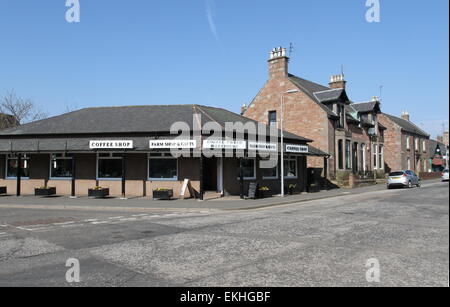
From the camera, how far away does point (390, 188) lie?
3081 cm

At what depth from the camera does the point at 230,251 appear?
7.71 meters

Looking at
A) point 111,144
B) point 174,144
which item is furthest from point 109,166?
point 174,144

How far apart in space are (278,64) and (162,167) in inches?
743

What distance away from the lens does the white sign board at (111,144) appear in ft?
69.4

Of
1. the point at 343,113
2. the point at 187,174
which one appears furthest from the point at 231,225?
the point at 343,113

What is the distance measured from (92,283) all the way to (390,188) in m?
29.9

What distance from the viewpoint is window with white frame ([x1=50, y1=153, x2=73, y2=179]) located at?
2386 cm

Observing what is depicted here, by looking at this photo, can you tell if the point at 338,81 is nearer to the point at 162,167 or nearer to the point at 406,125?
the point at 406,125

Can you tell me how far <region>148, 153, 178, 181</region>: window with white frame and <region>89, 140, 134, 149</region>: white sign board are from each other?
1813 millimetres

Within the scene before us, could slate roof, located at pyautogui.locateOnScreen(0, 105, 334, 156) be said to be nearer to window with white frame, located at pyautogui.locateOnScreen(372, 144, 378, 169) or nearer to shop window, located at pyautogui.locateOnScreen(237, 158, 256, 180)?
shop window, located at pyautogui.locateOnScreen(237, 158, 256, 180)

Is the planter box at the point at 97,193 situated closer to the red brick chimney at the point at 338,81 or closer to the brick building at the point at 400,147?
the red brick chimney at the point at 338,81

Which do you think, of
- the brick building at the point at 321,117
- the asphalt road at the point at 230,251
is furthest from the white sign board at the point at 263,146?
the asphalt road at the point at 230,251

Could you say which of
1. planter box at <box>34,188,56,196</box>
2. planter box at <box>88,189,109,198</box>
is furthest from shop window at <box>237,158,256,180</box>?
planter box at <box>34,188,56,196</box>
